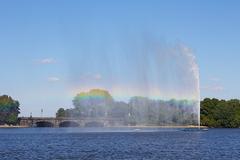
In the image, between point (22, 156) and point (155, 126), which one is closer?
point (22, 156)

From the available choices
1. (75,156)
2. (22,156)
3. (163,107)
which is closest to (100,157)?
(75,156)

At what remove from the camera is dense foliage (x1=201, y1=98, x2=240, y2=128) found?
19375 cm

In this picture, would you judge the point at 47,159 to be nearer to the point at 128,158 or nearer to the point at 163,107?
the point at 128,158

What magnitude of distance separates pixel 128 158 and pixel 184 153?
30.5 ft

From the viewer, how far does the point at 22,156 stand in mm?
62438

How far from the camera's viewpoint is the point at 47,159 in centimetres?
5797

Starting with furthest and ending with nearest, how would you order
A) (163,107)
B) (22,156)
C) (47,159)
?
1. (163,107)
2. (22,156)
3. (47,159)

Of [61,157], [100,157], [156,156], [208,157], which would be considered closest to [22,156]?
[61,157]

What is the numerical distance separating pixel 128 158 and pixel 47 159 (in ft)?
28.6

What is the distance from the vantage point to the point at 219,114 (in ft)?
634

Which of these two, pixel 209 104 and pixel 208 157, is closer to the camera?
pixel 208 157

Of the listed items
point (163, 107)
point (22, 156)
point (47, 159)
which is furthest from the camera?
point (163, 107)

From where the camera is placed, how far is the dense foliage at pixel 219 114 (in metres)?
194

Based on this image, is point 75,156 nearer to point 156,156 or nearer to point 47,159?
point 47,159
